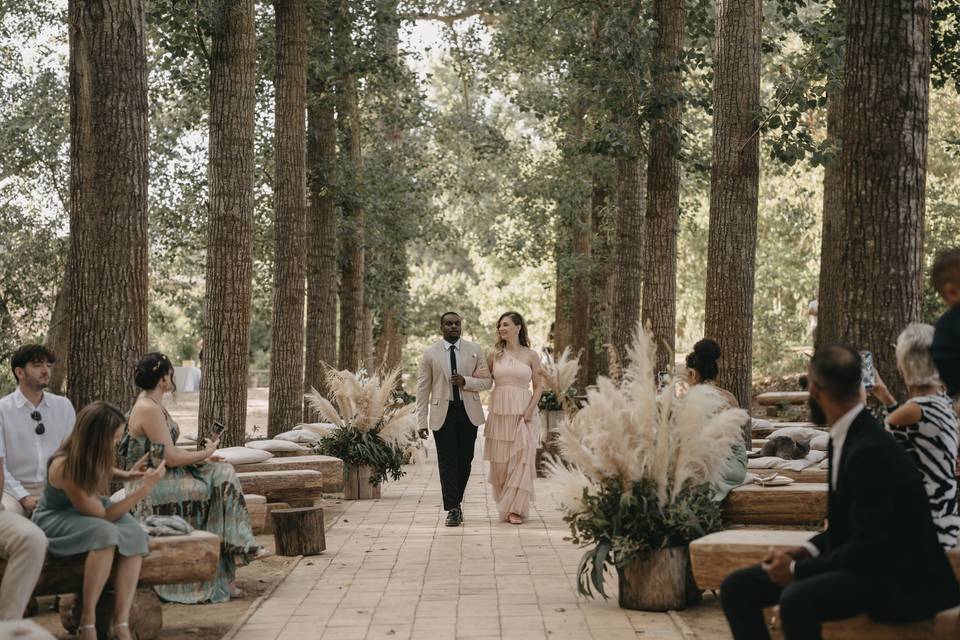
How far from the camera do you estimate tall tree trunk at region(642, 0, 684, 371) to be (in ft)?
60.3

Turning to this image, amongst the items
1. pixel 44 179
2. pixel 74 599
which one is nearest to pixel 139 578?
pixel 74 599

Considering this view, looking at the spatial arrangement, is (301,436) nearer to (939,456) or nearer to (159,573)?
(159,573)

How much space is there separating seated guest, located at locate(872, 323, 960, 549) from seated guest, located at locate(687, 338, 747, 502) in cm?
255

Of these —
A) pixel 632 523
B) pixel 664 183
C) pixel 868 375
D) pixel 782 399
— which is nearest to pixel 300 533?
pixel 632 523

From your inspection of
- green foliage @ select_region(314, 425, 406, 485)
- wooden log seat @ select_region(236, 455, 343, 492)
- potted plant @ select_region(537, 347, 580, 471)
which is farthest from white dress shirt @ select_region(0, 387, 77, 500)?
potted plant @ select_region(537, 347, 580, 471)

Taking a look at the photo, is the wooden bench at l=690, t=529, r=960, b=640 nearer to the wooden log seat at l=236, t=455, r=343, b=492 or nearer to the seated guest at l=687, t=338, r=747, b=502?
the seated guest at l=687, t=338, r=747, b=502

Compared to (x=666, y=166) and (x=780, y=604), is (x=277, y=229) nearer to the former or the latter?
(x=666, y=166)

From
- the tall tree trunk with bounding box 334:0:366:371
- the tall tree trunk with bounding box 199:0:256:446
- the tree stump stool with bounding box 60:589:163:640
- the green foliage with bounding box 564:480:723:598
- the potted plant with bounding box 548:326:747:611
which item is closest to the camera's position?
the tree stump stool with bounding box 60:589:163:640

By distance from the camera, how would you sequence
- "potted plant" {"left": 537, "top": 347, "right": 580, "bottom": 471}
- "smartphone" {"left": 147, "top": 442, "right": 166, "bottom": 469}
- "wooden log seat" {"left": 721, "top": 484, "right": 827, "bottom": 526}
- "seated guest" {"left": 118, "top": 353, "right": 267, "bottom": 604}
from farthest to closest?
"potted plant" {"left": 537, "top": 347, "right": 580, "bottom": 471}, "wooden log seat" {"left": 721, "top": 484, "right": 827, "bottom": 526}, "seated guest" {"left": 118, "top": 353, "right": 267, "bottom": 604}, "smartphone" {"left": 147, "top": 442, "right": 166, "bottom": 469}

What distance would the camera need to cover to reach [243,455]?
1311cm

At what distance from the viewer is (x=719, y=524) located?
8.88 metres

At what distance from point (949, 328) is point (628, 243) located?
15943 mm

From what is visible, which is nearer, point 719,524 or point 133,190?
point 719,524

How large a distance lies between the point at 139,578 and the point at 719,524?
3843mm
